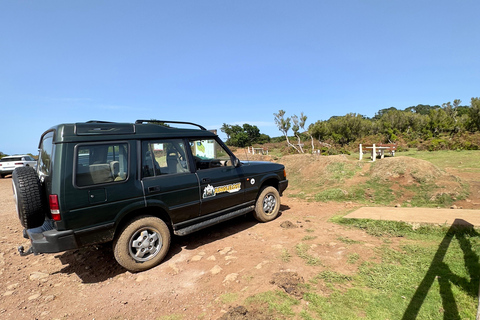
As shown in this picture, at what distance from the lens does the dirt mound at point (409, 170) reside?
7609 millimetres

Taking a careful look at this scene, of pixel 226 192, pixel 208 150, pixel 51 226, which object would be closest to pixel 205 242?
pixel 226 192

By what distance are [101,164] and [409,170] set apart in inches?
347

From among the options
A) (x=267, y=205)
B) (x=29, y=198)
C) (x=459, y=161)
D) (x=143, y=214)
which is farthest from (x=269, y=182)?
(x=459, y=161)

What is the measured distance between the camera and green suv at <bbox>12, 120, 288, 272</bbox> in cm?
304

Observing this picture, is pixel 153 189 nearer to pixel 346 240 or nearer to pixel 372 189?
pixel 346 240

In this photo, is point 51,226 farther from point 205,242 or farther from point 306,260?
point 306,260

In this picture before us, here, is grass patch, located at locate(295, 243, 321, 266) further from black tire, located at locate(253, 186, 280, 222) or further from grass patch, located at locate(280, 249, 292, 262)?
black tire, located at locate(253, 186, 280, 222)

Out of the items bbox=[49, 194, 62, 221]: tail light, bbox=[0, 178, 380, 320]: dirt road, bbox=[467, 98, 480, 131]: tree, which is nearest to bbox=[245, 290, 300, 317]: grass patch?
bbox=[0, 178, 380, 320]: dirt road

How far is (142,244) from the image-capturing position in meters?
3.53

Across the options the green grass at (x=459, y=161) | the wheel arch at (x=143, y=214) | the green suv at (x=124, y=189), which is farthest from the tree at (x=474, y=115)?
the wheel arch at (x=143, y=214)

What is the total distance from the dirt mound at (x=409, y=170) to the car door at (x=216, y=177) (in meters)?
6.02

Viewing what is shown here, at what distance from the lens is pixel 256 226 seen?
5.24 metres

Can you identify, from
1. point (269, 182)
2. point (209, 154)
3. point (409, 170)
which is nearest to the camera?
point (209, 154)

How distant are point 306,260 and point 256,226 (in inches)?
73.3
